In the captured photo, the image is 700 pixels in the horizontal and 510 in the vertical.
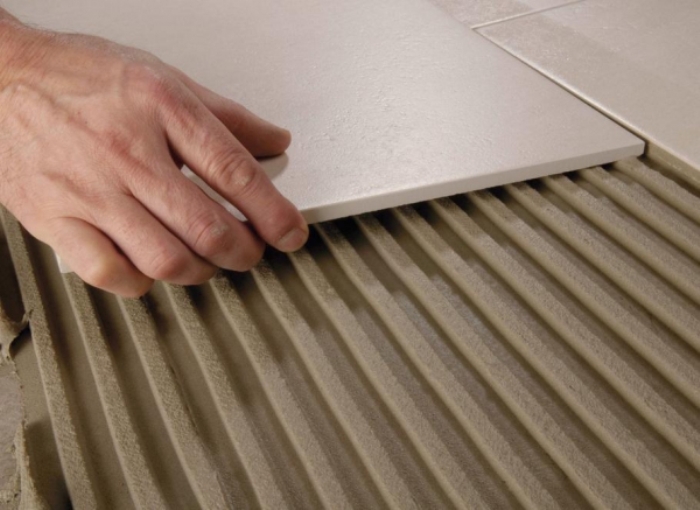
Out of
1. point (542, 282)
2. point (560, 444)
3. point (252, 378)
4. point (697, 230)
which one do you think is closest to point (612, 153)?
point (697, 230)

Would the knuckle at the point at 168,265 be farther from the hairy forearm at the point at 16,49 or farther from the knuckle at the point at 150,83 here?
the hairy forearm at the point at 16,49

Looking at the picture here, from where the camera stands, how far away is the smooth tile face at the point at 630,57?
1185 mm

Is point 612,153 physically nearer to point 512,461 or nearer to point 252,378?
point 512,461

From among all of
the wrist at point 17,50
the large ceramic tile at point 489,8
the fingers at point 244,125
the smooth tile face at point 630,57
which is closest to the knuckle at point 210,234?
the fingers at point 244,125

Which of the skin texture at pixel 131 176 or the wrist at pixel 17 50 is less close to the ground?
the wrist at pixel 17 50

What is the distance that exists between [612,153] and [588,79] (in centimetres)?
28

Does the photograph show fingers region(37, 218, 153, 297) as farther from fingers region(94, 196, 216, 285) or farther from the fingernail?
the fingernail

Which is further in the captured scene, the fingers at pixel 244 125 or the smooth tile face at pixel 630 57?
the smooth tile face at pixel 630 57

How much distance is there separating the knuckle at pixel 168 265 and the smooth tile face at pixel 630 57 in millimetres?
888

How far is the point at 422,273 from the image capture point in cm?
95

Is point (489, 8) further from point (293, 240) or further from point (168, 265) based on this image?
point (168, 265)

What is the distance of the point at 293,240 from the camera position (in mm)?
938

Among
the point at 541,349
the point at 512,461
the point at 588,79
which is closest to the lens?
the point at 512,461

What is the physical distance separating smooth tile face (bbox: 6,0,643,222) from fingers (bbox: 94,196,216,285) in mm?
229
